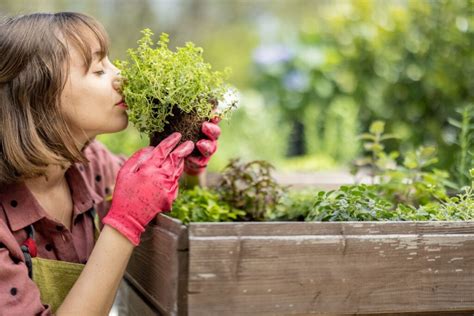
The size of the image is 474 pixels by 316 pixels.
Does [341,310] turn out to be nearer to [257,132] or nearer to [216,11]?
[257,132]

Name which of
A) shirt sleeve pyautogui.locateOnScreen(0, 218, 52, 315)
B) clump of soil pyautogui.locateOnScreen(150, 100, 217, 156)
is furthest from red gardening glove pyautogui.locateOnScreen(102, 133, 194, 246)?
shirt sleeve pyautogui.locateOnScreen(0, 218, 52, 315)

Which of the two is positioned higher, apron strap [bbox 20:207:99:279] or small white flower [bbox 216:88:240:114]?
small white flower [bbox 216:88:240:114]

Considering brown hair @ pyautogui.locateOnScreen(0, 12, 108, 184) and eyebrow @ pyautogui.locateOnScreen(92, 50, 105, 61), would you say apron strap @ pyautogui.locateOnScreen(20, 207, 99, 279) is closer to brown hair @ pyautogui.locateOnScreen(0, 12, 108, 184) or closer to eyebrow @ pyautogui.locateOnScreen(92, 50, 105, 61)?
brown hair @ pyautogui.locateOnScreen(0, 12, 108, 184)

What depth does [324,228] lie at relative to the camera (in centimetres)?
145

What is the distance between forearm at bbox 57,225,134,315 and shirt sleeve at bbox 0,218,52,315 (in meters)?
0.07

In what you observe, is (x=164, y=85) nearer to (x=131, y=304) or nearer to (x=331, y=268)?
(x=331, y=268)

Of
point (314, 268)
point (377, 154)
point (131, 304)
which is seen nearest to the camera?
point (314, 268)

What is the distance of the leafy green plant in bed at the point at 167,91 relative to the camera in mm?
1678

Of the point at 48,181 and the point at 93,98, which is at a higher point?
the point at 93,98

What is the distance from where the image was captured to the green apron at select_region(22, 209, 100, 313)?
1.75 m

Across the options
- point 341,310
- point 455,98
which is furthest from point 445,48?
point 341,310

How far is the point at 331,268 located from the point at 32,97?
86 centimetres

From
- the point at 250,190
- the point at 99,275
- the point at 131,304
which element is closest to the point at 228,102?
the point at 250,190

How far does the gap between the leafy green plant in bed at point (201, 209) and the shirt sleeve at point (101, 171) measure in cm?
28
